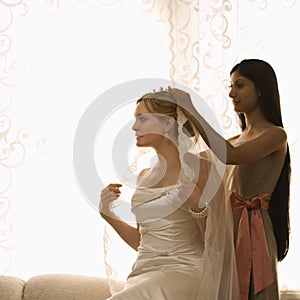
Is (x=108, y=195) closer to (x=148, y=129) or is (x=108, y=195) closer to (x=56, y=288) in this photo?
(x=148, y=129)

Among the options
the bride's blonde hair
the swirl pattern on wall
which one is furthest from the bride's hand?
the swirl pattern on wall

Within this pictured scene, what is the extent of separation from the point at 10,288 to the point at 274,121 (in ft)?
4.08

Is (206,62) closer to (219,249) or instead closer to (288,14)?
(288,14)

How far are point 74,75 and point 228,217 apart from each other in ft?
3.97

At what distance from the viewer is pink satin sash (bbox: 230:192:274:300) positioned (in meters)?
2.32

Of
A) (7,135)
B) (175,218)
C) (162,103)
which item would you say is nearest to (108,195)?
(175,218)

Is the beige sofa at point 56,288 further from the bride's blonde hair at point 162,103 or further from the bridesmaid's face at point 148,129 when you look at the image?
the bride's blonde hair at point 162,103

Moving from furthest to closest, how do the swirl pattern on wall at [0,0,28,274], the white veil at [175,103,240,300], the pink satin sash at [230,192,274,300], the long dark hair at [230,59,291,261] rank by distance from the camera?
the swirl pattern on wall at [0,0,28,274] < the long dark hair at [230,59,291,261] < the pink satin sash at [230,192,274,300] < the white veil at [175,103,240,300]

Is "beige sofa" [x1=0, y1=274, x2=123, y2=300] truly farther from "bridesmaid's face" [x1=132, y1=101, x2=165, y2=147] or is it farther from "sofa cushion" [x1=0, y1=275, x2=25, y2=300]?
"bridesmaid's face" [x1=132, y1=101, x2=165, y2=147]

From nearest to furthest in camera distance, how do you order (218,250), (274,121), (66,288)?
1. (218,250)
2. (274,121)
3. (66,288)

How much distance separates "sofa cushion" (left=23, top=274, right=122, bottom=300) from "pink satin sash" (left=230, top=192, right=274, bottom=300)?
63cm

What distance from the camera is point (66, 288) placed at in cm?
276

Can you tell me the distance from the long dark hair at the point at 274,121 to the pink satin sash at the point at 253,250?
3.3 inches

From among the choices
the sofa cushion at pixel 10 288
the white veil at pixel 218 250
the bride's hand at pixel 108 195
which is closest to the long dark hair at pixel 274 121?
the white veil at pixel 218 250
